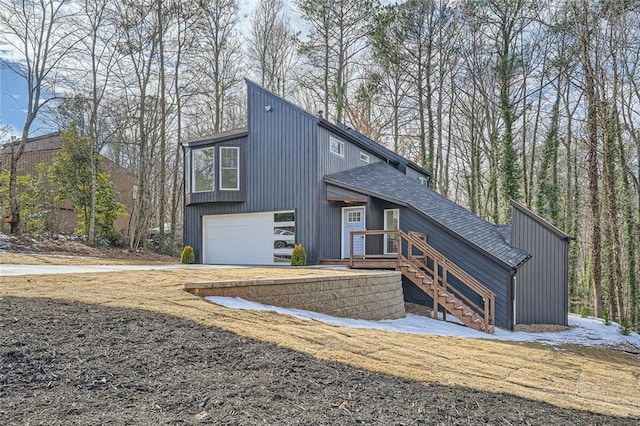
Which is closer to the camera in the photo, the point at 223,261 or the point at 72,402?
the point at 72,402

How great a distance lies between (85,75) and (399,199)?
1419cm

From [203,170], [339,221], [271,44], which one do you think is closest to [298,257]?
[339,221]

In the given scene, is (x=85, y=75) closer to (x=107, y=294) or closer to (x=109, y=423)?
(x=107, y=294)

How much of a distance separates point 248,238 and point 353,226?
3751 mm

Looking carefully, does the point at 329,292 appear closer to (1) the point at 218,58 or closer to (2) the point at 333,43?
(1) the point at 218,58

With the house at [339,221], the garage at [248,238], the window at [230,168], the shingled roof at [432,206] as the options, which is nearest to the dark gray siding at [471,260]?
the house at [339,221]

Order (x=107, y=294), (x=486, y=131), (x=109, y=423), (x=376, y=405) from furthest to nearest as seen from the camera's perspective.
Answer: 1. (x=486, y=131)
2. (x=107, y=294)
3. (x=376, y=405)
4. (x=109, y=423)

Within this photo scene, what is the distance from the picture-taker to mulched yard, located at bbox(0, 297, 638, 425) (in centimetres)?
265

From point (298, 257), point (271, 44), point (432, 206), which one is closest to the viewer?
point (298, 257)

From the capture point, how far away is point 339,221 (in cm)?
1425

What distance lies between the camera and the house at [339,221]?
38.3 feet

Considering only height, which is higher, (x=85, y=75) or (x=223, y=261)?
(x=85, y=75)

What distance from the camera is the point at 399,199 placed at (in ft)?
42.8

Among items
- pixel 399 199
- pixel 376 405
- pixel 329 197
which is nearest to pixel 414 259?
pixel 399 199
